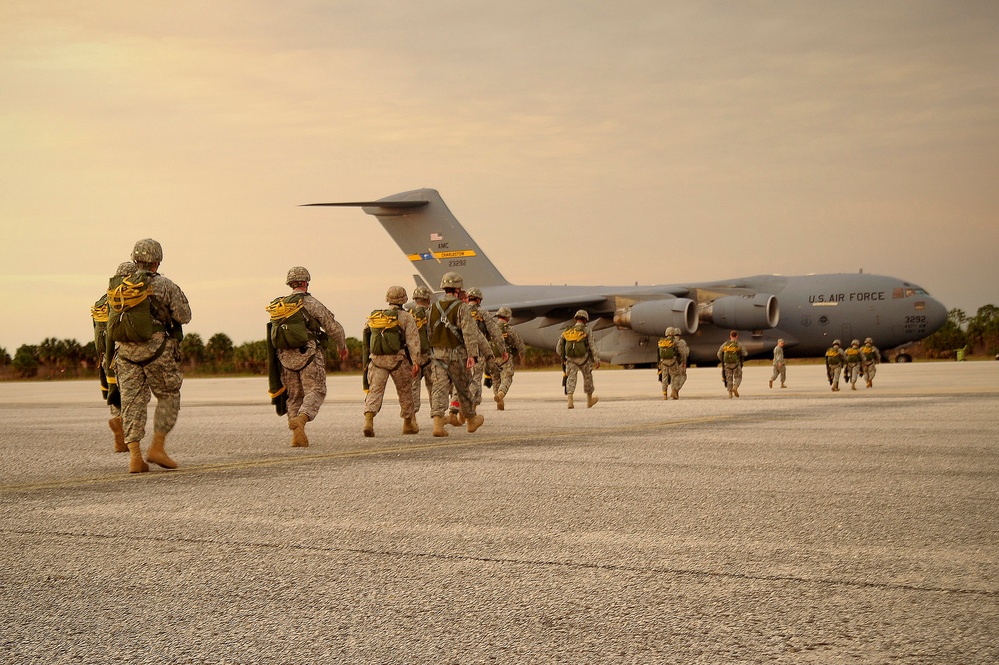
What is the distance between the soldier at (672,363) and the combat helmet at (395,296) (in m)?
8.15

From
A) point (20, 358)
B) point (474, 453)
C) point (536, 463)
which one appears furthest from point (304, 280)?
point (20, 358)

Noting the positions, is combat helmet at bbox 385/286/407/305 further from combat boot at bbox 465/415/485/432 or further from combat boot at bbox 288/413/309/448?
combat boot at bbox 288/413/309/448

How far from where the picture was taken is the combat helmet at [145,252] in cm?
885

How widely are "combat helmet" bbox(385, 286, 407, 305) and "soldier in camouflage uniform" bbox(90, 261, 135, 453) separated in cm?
317

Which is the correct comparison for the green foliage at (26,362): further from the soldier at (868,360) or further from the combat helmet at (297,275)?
the combat helmet at (297,275)

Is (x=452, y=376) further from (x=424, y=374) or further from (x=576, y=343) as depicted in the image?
(x=576, y=343)

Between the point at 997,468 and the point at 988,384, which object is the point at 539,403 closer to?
the point at 988,384

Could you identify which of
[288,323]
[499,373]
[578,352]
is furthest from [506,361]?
[288,323]

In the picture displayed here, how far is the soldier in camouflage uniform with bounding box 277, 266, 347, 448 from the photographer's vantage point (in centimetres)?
1091

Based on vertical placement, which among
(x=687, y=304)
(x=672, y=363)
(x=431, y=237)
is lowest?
(x=672, y=363)

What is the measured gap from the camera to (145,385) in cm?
872

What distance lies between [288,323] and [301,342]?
0.78 ft

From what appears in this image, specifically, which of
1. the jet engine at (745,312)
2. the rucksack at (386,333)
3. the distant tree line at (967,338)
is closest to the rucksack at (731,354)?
the rucksack at (386,333)

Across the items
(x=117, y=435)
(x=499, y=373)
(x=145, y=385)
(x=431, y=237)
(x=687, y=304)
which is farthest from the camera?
(x=431, y=237)
